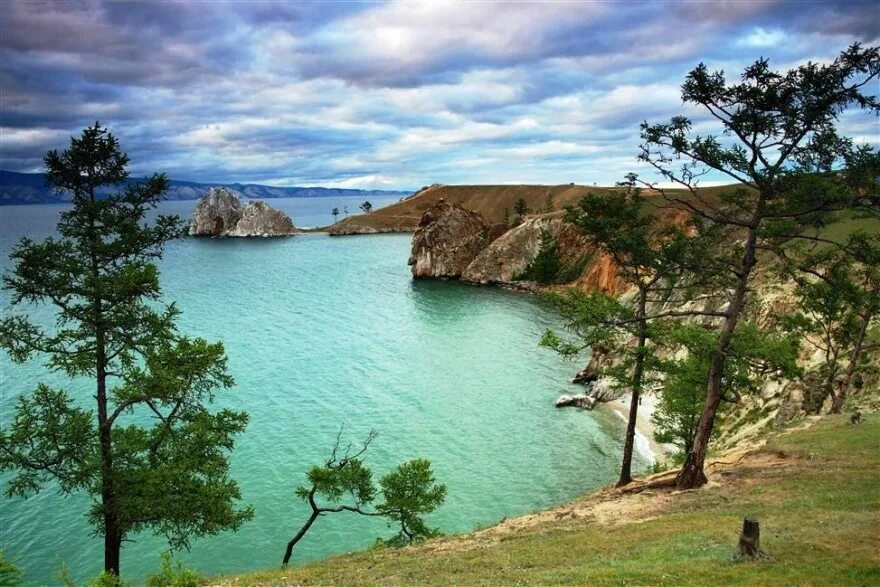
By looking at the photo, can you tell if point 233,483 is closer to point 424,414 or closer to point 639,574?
point 639,574

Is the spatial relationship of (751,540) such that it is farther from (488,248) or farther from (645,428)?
(488,248)

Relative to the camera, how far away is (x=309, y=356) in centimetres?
6944

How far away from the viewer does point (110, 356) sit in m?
21.1

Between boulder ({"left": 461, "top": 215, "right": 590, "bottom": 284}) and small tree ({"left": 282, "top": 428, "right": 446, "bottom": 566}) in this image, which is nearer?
small tree ({"left": 282, "top": 428, "right": 446, "bottom": 566})

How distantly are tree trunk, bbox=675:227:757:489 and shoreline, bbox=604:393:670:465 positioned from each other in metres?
13.8

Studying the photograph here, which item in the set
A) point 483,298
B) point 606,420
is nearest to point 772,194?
point 606,420

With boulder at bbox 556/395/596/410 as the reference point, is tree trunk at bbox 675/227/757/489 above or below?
above

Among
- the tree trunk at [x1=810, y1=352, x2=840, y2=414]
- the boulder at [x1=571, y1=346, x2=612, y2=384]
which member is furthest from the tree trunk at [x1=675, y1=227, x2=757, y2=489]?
the boulder at [x1=571, y1=346, x2=612, y2=384]

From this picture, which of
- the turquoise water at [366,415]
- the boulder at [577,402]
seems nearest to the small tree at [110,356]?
the turquoise water at [366,415]

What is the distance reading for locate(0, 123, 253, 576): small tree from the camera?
65.9ft

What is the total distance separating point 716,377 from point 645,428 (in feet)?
94.6

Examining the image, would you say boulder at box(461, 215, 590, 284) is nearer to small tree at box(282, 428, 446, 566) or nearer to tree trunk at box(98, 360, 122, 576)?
small tree at box(282, 428, 446, 566)

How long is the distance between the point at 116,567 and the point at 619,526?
18497mm

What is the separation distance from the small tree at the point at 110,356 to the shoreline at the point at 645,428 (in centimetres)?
2947
